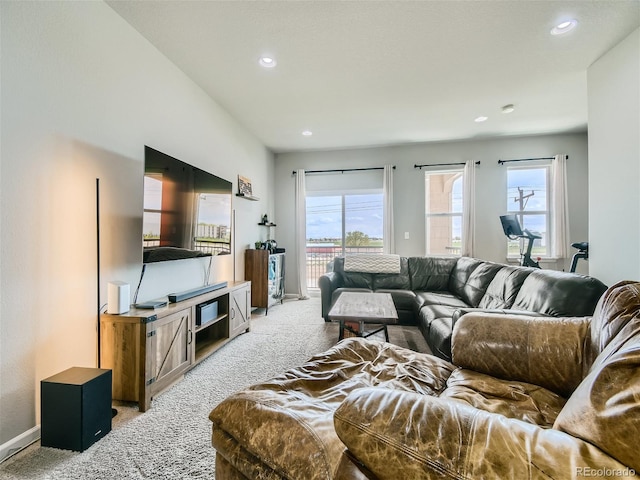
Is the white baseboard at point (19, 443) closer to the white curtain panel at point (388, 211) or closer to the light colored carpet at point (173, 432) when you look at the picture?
the light colored carpet at point (173, 432)

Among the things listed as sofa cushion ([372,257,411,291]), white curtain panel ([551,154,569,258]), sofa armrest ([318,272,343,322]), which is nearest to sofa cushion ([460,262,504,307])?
sofa cushion ([372,257,411,291])

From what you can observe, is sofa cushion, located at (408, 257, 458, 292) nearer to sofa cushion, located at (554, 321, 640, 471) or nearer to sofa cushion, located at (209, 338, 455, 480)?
sofa cushion, located at (209, 338, 455, 480)

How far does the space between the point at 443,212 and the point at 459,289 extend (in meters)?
2.00

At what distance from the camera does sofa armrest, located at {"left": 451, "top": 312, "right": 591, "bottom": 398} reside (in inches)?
45.4

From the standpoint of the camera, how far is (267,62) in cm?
260

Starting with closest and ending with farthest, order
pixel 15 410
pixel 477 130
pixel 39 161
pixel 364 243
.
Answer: pixel 15 410 < pixel 39 161 < pixel 477 130 < pixel 364 243

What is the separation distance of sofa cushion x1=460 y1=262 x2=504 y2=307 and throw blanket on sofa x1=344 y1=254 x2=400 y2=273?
102cm

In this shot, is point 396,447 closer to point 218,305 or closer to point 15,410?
point 15,410

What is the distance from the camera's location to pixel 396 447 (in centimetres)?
58

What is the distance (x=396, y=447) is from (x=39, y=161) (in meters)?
2.21

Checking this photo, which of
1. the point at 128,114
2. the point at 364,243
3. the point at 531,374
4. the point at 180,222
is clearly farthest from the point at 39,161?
the point at 364,243

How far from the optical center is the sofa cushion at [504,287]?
235 cm

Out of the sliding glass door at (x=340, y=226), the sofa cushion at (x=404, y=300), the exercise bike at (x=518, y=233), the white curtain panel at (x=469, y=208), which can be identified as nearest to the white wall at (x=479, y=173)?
the white curtain panel at (x=469, y=208)

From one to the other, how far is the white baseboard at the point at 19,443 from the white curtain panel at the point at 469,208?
5.20 m
